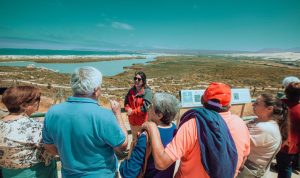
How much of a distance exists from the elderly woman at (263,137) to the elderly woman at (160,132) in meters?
0.90

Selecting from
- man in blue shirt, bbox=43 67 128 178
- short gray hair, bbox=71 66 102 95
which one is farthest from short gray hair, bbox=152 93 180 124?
short gray hair, bbox=71 66 102 95

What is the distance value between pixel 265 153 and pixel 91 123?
173cm

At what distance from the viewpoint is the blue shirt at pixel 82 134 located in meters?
1.69

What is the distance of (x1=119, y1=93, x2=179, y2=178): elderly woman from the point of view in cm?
170

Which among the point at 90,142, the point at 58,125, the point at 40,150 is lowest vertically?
the point at 40,150

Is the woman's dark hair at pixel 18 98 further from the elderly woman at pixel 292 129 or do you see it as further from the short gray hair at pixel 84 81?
the elderly woman at pixel 292 129

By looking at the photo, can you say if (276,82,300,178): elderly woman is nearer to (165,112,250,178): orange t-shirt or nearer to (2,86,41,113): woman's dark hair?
(165,112,250,178): orange t-shirt

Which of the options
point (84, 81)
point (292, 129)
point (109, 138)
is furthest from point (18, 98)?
point (292, 129)

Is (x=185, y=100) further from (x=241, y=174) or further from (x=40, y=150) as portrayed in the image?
(x=40, y=150)

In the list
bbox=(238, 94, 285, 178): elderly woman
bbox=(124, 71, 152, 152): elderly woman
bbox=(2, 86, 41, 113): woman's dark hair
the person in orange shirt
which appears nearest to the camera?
the person in orange shirt

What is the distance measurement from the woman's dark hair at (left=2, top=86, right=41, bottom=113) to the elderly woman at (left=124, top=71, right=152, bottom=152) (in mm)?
1940

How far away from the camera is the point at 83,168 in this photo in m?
1.80

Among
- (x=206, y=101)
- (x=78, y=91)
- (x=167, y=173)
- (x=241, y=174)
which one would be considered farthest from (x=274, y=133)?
(x=78, y=91)

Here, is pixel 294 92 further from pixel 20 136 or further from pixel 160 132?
pixel 20 136
